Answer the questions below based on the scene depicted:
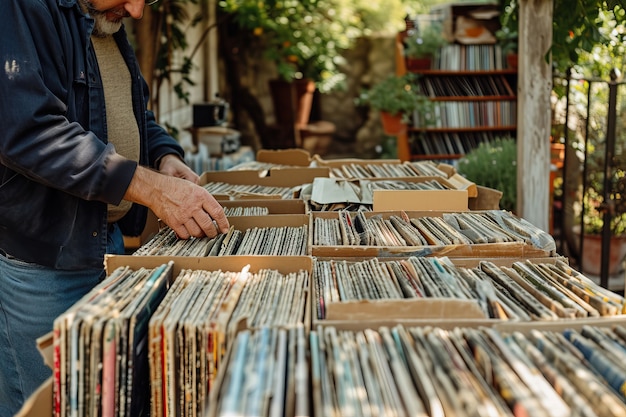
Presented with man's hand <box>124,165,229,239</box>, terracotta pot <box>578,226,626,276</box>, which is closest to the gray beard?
man's hand <box>124,165,229,239</box>

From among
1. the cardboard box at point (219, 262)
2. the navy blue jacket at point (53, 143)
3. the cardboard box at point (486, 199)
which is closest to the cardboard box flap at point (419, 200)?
the cardboard box at point (486, 199)

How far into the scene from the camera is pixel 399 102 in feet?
25.9

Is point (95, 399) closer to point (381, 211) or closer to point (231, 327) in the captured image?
point (231, 327)

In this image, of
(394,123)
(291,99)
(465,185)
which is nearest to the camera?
(465,185)

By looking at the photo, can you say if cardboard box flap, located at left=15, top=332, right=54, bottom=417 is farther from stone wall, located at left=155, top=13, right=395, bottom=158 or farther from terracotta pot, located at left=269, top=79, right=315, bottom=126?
stone wall, located at left=155, top=13, right=395, bottom=158

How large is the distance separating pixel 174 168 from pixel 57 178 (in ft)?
2.73

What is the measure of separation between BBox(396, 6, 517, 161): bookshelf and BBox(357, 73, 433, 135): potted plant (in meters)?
0.18

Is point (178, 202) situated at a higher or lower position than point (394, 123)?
lower

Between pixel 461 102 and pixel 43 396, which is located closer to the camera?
pixel 43 396

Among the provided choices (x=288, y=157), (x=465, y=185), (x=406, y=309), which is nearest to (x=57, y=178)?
(x=406, y=309)

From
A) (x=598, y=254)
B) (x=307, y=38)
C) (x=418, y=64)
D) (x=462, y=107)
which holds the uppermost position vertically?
(x=307, y=38)

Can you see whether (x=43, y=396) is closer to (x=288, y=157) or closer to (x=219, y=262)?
(x=219, y=262)

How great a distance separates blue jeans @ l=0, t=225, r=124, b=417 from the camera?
213cm

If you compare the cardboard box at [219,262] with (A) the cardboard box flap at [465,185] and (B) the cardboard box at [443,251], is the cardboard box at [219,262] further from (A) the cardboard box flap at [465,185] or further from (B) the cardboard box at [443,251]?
(A) the cardboard box flap at [465,185]
